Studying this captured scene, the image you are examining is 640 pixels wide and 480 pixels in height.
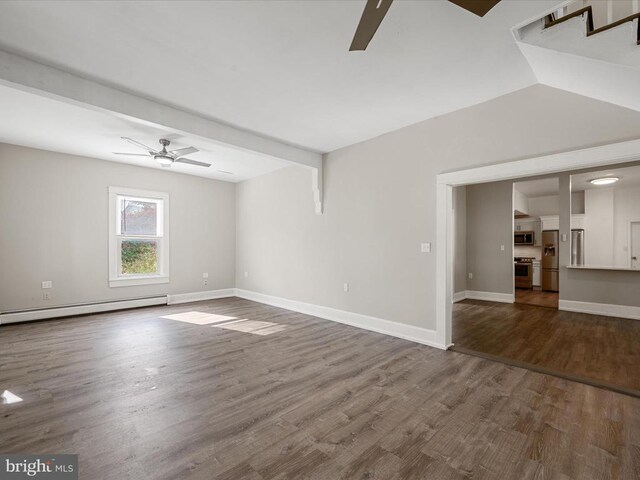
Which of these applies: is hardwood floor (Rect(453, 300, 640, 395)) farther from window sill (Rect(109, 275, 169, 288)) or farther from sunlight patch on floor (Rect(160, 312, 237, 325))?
window sill (Rect(109, 275, 169, 288))

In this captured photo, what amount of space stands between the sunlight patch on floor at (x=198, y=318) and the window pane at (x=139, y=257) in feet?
4.71

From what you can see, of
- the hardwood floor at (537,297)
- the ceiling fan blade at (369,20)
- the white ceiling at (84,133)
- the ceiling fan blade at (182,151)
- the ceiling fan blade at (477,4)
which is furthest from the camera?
the hardwood floor at (537,297)

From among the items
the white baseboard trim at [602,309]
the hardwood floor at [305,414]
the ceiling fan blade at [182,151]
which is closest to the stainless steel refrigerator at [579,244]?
the white baseboard trim at [602,309]

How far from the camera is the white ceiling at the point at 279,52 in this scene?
1986 millimetres

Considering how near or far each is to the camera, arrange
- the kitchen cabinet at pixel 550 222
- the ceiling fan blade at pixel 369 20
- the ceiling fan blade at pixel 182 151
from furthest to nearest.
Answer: the kitchen cabinet at pixel 550 222 < the ceiling fan blade at pixel 182 151 < the ceiling fan blade at pixel 369 20

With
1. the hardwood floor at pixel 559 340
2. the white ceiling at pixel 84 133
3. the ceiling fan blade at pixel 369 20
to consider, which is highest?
the white ceiling at pixel 84 133

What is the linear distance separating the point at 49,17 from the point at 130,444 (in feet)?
9.63

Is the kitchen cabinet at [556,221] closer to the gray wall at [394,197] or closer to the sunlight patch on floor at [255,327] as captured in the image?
the gray wall at [394,197]

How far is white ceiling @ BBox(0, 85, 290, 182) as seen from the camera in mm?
3379

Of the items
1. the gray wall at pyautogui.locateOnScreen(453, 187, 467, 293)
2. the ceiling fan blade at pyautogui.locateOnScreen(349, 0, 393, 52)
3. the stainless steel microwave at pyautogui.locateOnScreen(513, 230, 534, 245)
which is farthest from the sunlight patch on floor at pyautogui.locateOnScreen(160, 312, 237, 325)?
the stainless steel microwave at pyautogui.locateOnScreen(513, 230, 534, 245)

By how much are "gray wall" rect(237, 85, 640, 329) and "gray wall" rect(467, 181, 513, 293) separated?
3897mm

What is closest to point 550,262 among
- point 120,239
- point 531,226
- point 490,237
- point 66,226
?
point 531,226

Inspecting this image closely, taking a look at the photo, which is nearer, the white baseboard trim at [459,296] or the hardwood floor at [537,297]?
the hardwood floor at [537,297]

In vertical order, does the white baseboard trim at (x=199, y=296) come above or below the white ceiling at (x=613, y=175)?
below
